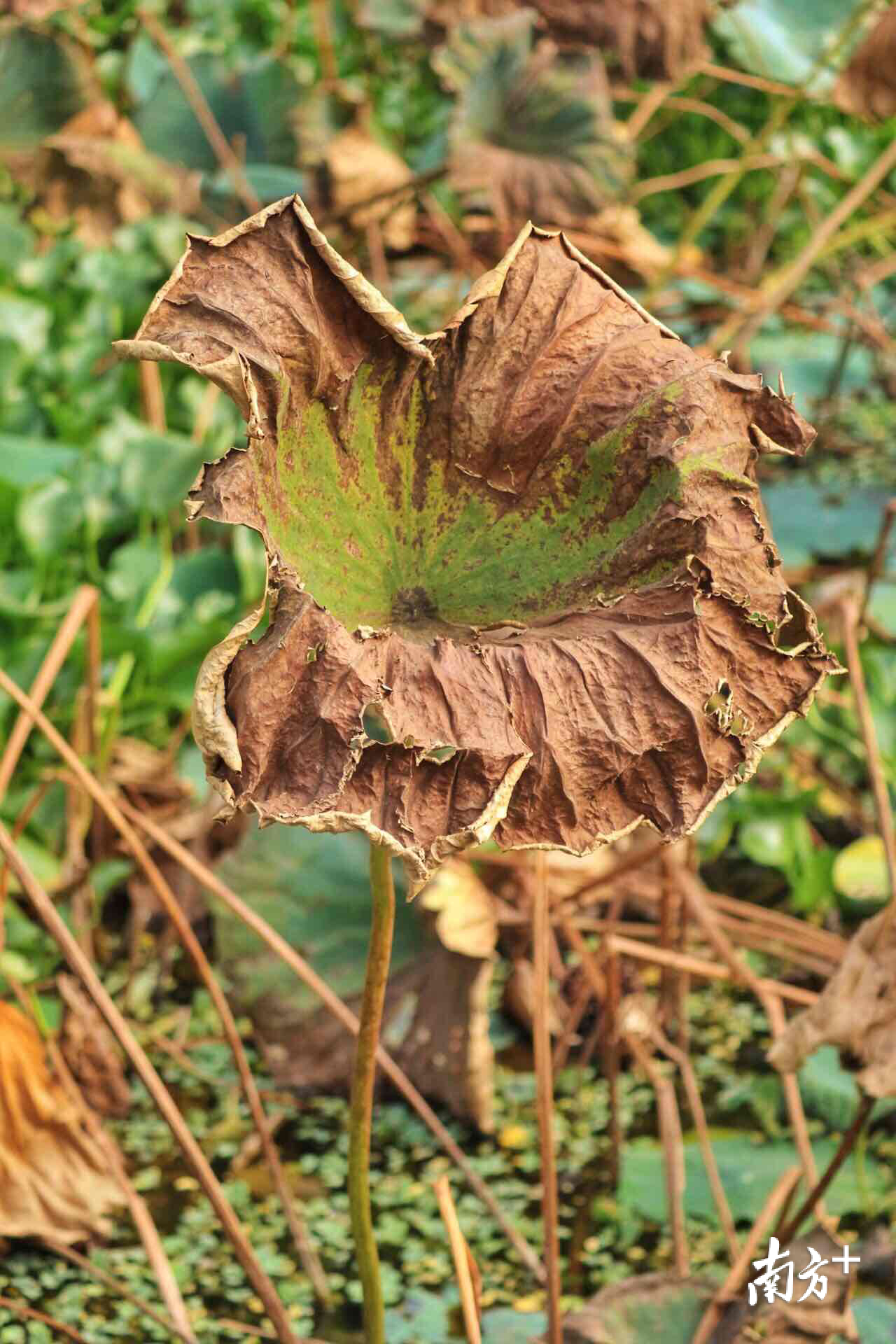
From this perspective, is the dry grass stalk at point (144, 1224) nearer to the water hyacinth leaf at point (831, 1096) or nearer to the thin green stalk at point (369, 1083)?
the thin green stalk at point (369, 1083)

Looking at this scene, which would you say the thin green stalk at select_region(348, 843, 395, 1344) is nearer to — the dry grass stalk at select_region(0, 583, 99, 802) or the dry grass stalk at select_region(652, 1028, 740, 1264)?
the dry grass stalk at select_region(652, 1028, 740, 1264)

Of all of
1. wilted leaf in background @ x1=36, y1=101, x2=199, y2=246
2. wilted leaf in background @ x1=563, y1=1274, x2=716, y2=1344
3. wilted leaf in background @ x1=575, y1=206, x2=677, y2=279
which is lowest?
wilted leaf in background @ x1=563, y1=1274, x2=716, y2=1344

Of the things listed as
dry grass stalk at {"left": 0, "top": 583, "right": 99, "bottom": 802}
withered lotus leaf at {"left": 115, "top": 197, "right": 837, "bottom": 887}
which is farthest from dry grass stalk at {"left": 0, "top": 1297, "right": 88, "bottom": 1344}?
withered lotus leaf at {"left": 115, "top": 197, "right": 837, "bottom": 887}

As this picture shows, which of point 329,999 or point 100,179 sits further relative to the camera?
point 100,179

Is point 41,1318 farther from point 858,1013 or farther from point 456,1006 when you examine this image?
point 858,1013

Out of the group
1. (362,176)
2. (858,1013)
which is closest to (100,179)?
(362,176)

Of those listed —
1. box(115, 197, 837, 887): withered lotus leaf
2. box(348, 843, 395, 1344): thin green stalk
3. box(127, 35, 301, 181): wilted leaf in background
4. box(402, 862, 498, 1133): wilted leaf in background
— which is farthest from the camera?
box(127, 35, 301, 181): wilted leaf in background

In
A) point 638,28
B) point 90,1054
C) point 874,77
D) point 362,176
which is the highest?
point 874,77
